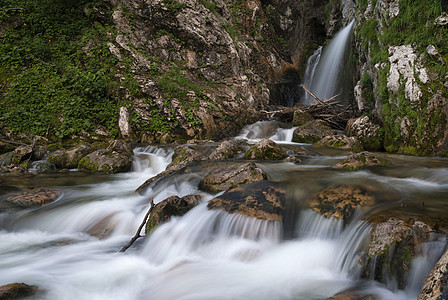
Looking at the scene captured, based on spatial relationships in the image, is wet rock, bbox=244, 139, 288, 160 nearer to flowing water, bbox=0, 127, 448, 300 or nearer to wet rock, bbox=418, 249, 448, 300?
flowing water, bbox=0, 127, 448, 300

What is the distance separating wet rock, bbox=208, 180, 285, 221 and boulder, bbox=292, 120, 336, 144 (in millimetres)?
7333

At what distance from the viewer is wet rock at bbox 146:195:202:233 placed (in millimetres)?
4160

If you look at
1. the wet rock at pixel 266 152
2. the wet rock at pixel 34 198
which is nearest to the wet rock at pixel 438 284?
the wet rock at pixel 34 198

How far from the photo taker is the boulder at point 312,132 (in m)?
11.4

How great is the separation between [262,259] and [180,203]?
1.77 metres

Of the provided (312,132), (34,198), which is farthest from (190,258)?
(312,132)

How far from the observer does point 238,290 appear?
294 centimetres

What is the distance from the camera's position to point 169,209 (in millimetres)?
4312

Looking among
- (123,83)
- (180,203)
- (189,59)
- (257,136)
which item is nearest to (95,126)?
(123,83)

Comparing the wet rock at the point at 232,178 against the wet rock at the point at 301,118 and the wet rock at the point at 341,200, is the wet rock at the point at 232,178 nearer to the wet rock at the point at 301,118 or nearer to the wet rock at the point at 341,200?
the wet rock at the point at 341,200

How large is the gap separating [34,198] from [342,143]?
976 centimetres

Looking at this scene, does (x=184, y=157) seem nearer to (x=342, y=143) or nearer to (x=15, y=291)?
(x=15, y=291)

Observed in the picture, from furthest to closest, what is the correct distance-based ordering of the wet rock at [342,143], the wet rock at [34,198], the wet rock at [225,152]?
1. the wet rock at [342,143]
2. the wet rock at [225,152]
3. the wet rock at [34,198]

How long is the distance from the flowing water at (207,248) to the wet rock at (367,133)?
398cm
